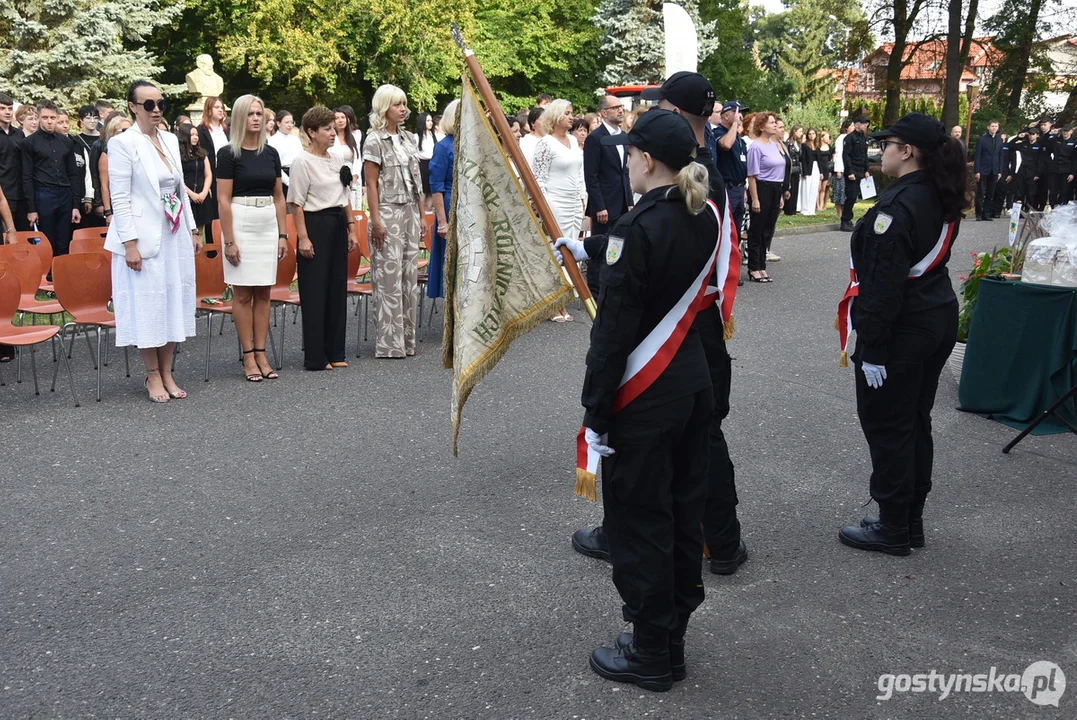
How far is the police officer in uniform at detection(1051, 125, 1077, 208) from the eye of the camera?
23219 mm

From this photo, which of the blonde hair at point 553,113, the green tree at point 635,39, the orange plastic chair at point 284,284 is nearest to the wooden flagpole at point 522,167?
the orange plastic chair at point 284,284

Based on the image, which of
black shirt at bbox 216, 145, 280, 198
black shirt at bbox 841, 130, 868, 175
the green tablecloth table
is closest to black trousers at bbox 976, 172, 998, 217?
black shirt at bbox 841, 130, 868, 175

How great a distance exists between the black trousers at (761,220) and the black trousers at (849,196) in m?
6.12

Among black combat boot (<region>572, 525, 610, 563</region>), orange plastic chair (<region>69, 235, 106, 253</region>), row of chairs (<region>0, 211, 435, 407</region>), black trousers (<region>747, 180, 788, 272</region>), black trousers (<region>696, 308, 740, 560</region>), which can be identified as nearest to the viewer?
black trousers (<region>696, 308, 740, 560</region>)

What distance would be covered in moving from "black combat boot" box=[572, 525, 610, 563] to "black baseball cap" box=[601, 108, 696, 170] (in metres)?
2.02

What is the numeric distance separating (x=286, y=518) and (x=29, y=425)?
272 centimetres

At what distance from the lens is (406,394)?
26.0 feet

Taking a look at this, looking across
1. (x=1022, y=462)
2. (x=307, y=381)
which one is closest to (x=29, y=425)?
(x=307, y=381)

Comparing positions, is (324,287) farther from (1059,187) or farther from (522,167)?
(1059,187)

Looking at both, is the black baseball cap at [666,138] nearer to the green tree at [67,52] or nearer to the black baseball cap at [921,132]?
the black baseball cap at [921,132]

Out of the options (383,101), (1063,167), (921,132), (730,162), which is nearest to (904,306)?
(921,132)

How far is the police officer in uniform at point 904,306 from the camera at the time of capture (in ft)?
15.4

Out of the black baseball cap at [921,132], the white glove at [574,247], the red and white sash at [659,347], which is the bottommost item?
the red and white sash at [659,347]

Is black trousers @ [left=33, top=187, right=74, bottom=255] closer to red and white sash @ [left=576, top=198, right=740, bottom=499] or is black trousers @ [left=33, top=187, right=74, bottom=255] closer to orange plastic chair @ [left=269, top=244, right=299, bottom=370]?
orange plastic chair @ [left=269, top=244, right=299, bottom=370]
